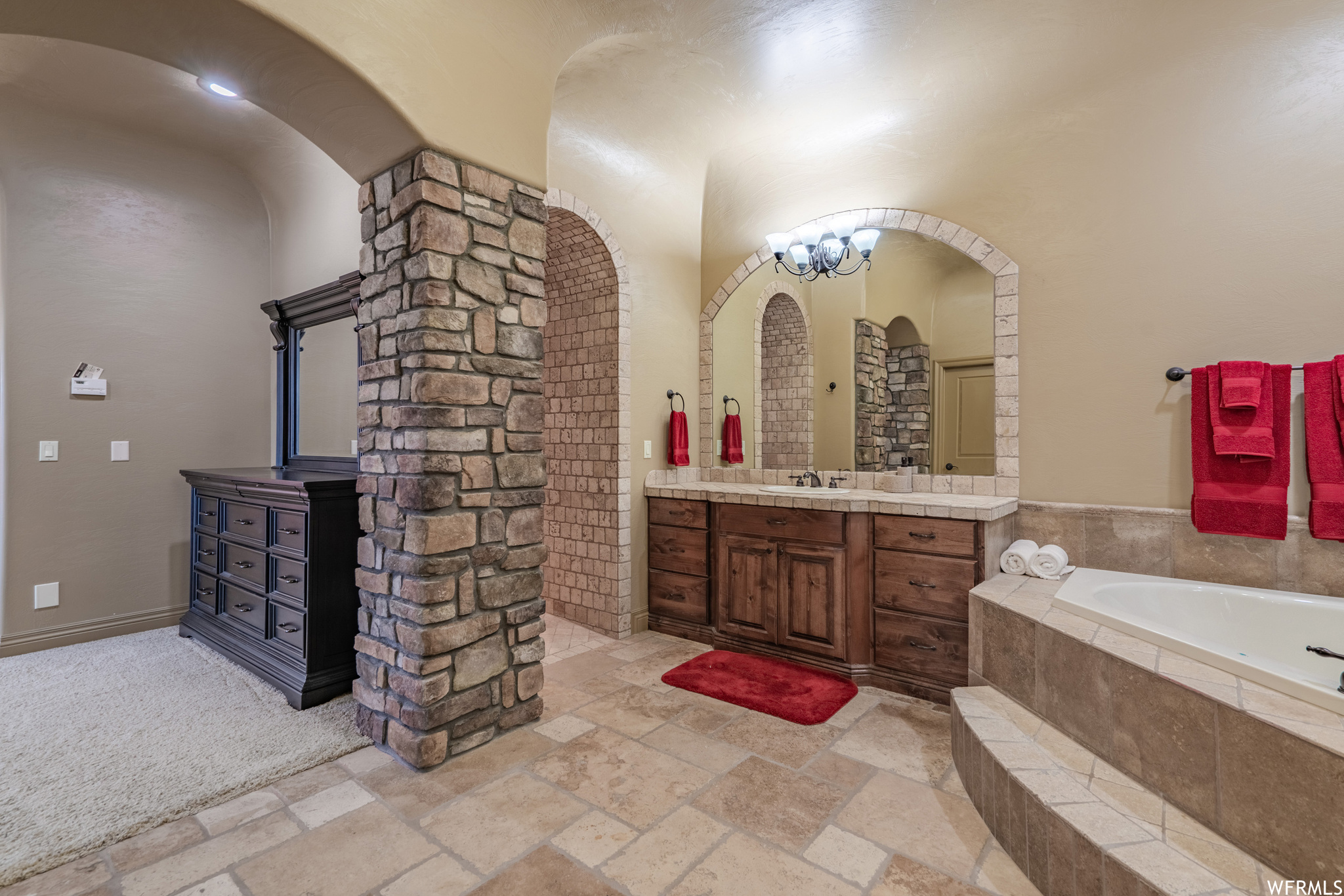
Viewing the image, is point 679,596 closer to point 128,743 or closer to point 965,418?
point 965,418

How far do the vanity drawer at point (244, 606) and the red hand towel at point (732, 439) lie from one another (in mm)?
2704

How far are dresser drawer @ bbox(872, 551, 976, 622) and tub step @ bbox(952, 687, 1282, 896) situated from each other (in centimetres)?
65

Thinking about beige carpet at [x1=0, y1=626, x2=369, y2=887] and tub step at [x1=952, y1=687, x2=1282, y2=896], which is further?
beige carpet at [x1=0, y1=626, x2=369, y2=887]

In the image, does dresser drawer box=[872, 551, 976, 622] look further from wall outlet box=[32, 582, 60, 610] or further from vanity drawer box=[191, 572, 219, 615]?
wall outlet box=[32, 582, 60, 610]

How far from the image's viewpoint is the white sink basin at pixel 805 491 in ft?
10.5

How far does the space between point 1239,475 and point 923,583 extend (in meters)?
1.31

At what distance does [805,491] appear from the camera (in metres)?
3.45

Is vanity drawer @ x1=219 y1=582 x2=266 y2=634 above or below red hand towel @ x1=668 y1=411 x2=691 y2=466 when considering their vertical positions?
below

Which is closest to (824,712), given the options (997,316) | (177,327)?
(997,316)

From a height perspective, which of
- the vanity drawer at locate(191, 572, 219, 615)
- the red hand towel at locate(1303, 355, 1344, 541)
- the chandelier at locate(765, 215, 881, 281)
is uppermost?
the chandelier at locate(765, 215, 881, 281)

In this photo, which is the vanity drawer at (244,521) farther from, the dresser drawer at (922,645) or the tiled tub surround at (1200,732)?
the tiled tub surround at (1200,732)

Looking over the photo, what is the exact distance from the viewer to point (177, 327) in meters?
3.80

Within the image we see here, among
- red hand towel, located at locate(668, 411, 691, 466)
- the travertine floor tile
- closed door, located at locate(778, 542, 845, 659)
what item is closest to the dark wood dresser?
the travertine floor tile

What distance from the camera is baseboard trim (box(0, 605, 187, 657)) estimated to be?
321 centimetres
